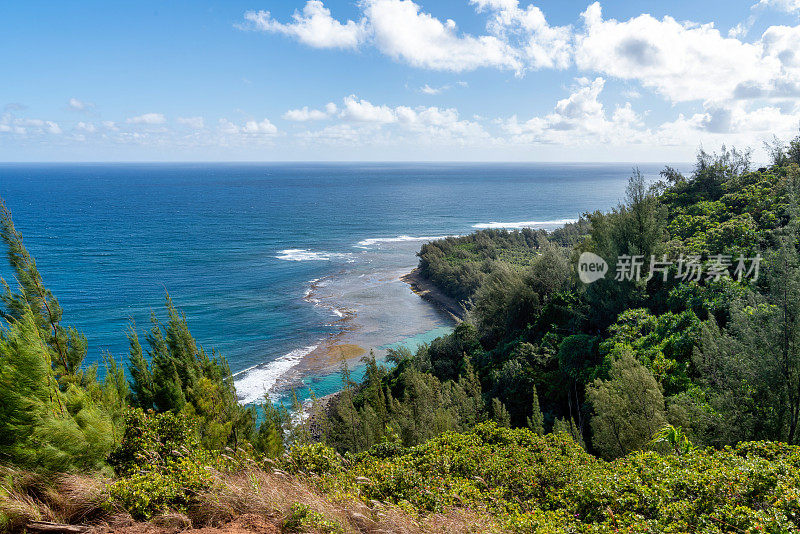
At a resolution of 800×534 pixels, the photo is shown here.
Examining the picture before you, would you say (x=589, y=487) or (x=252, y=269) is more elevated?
(x=589, y=487)

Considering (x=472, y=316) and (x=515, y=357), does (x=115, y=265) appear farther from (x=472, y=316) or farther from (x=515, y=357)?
(x=515, y=357)

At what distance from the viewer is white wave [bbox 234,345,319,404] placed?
96.0 ft

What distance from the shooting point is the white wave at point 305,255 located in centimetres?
6606

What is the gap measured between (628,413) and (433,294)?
1582 inches

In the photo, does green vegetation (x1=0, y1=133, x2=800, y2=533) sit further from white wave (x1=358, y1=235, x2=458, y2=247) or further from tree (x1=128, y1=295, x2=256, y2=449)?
white wave (x1=358, y1=235, x2=458, y2=247)

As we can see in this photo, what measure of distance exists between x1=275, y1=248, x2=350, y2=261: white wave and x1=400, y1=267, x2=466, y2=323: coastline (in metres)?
14.5

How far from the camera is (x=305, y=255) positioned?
2677 inches

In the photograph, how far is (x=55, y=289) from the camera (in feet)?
152

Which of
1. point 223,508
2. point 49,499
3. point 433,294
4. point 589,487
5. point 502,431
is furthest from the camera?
point 433,294

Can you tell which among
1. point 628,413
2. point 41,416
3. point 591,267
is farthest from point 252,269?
point 628,413

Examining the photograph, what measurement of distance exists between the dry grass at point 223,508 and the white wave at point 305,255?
58.9 m

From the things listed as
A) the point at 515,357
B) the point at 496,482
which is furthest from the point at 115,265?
the point at 496,482

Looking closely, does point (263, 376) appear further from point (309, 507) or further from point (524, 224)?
point (524, 224)

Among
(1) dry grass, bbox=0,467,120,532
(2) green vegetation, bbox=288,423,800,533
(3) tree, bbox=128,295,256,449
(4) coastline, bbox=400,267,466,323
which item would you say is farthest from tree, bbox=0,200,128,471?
(4) coastline, bbox=400,267,466,323
